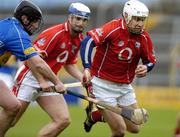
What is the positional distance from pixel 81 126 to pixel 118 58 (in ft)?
19.4

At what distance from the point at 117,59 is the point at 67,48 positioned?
854mm

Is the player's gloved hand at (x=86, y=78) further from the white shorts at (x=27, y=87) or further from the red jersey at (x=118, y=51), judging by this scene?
the white shorts at (x=27, y=87)

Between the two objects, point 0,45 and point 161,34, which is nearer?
point 0,45

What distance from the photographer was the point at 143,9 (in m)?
10.6

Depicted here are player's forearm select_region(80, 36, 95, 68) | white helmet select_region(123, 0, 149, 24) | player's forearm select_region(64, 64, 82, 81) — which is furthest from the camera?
player's forearm select_region(64, 64, 82, 81)

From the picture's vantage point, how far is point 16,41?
955 cm

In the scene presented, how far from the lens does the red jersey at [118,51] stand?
35.0 feet

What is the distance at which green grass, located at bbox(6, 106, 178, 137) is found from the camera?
14.8m

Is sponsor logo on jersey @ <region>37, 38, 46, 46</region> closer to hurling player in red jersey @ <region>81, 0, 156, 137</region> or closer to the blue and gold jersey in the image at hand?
hurling player in red jersey @ <region>81, 0, 156, 137</region>

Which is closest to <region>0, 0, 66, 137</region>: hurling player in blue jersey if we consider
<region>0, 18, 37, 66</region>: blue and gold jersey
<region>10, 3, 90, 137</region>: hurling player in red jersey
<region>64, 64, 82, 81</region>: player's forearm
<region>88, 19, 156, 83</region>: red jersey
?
<region>0, 18, 37, 66</region>: blue and gold jersey

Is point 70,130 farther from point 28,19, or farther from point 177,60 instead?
point 177,60

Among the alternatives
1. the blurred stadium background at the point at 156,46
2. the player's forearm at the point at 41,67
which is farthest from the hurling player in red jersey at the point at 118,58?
the blurred stadium background at the point at 156,46

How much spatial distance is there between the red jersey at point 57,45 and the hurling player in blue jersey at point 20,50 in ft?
3.59

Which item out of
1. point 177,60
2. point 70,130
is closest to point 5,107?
point 70,130
